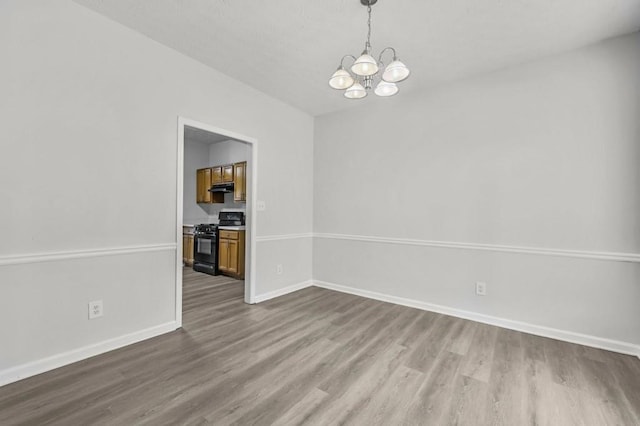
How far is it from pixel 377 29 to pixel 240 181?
12.3 feet

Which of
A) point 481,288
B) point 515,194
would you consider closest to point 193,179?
point 481,288

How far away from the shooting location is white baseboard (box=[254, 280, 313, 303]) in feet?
12.1

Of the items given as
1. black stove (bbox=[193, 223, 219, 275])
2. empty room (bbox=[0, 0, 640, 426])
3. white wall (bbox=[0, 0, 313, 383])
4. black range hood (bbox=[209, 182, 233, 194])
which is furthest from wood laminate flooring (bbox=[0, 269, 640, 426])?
black range hood (bbox=[209, 182, 233, 194])

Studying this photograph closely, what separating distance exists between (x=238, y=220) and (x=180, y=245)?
256 cm

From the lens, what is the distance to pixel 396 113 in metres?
3.73

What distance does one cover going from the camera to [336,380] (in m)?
2.00

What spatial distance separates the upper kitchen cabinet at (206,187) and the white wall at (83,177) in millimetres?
3133

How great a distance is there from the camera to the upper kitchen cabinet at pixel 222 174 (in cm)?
559

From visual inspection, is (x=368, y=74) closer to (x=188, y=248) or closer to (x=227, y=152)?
(x=227, y=152)

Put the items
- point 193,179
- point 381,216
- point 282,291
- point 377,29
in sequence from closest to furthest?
point 377,29 → point 381,216 → point 282,291 → point 193,179

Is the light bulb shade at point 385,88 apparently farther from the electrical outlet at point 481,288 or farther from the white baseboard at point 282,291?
the white baseboard at point 282,291

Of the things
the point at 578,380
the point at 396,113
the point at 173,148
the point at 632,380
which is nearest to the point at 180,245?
the point at 173,148

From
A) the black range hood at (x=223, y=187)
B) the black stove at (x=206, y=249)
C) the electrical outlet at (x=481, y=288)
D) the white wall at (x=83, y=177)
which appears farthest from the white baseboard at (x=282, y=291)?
the black range hood at (x=223, y=187)

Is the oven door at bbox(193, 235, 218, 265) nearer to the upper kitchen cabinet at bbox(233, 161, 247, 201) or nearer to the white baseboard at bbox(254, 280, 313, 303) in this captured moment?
the upper kitchen cabinet at bbox(233, 161, 247, 201)
